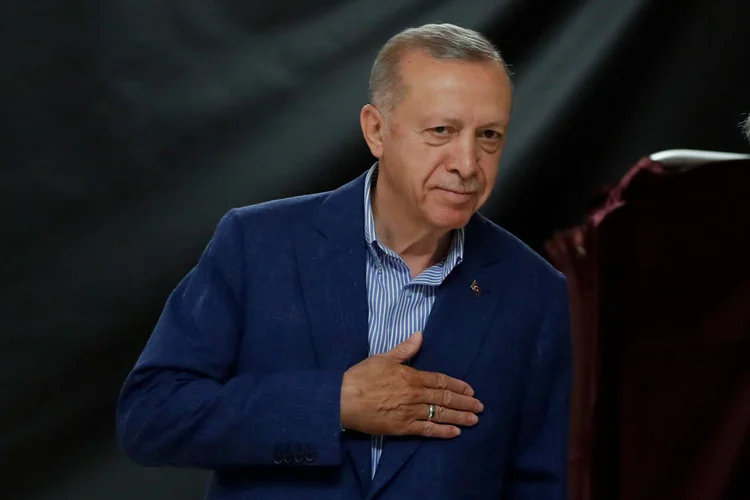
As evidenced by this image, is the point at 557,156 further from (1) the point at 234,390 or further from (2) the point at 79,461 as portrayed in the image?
(2) the point at 79,461

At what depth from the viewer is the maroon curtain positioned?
0.62 metres

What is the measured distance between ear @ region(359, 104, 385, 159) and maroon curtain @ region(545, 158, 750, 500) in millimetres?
960

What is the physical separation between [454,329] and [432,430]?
17cm

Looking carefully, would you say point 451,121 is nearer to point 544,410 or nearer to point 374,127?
point 374,127

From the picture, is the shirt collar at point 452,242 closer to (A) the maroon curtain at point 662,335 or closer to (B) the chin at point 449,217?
(B) the chin at point 449,217

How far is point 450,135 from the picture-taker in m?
1.50

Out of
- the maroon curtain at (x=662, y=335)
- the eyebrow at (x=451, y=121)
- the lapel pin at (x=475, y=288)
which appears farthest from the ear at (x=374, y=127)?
the maroon curtain at (x=662, y=335)

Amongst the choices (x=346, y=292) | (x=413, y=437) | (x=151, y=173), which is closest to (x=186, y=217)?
(x=151, y=173)

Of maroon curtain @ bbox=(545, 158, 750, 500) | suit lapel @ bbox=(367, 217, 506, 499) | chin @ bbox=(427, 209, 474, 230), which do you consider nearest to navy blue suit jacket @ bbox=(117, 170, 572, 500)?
suit lapel @ bbox=(367, 217, 506, 499)

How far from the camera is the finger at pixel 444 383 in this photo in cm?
147

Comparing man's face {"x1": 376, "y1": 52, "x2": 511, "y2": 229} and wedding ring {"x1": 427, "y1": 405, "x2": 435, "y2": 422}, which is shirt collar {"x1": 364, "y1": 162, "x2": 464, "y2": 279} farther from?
wedding ring {"x1": 427, "y1": 405, "x2": 435, "y2": 422}

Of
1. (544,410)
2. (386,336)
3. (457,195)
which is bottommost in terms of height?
(544,410)

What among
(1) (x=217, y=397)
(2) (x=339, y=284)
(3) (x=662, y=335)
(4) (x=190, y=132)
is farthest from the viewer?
(4) (x=190, y=132)

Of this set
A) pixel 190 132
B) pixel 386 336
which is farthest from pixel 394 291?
pixel 190 132
